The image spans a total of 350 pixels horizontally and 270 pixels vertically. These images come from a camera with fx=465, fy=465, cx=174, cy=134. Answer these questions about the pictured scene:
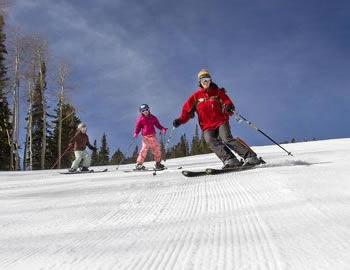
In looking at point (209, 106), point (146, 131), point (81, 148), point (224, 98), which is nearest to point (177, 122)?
point (209, 106)

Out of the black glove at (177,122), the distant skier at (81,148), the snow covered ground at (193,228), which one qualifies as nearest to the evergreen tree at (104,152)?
the distant skier at (81,148)

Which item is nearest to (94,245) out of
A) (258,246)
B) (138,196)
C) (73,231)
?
(73,231)

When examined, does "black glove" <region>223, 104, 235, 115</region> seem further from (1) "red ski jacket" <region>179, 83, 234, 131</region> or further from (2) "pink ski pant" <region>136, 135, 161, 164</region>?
(2) "pink ski pant" <region>136, 135, 161, 164</region>

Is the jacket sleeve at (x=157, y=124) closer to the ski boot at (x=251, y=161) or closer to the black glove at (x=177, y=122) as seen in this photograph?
the black glove at (x=177, y=122)

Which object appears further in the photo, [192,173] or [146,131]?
[146,131]

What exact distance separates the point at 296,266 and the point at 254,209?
1.73m

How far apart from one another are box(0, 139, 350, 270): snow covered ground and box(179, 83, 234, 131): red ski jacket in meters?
3.37

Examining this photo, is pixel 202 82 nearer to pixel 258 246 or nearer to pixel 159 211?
pixel 159 211

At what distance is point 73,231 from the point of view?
367 centimetres

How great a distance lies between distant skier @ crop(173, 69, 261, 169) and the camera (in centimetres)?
907

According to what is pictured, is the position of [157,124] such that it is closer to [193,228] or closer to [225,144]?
[225,144]

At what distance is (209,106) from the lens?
30.5 feet

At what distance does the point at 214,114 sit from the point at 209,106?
0.62 feet

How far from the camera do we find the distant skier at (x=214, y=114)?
907cm
